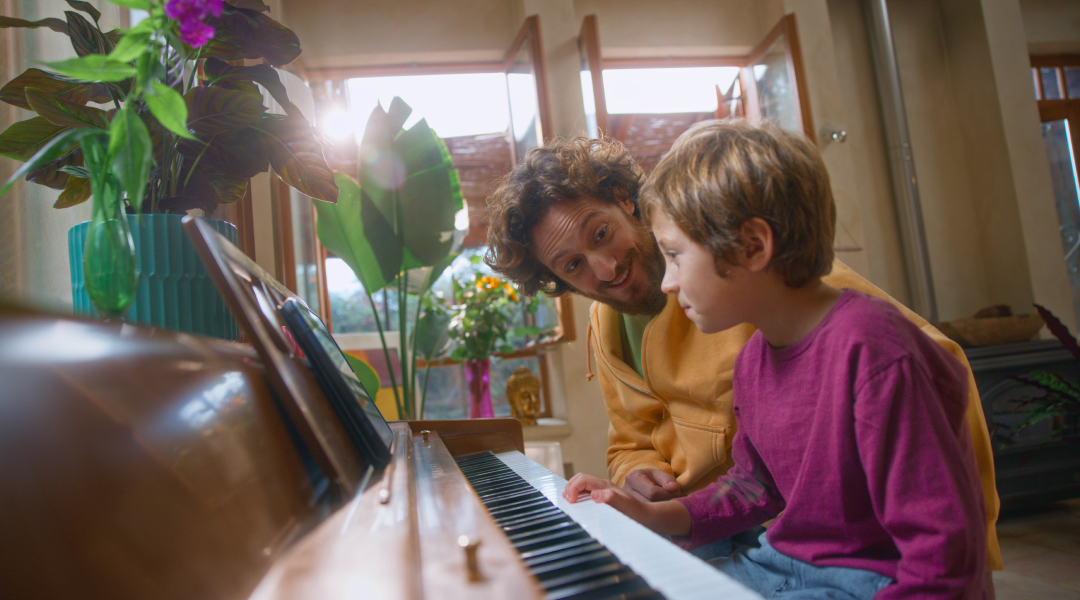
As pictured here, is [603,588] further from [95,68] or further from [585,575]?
[95,68]

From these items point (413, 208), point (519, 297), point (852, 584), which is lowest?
point (852, 584)

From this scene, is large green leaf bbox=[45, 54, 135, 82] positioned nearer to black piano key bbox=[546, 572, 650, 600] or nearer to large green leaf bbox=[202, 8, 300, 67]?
large green leaf bbox=[202, 8, 300, 67]

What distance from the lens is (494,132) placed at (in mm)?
3822

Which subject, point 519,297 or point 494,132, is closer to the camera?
point 519,297

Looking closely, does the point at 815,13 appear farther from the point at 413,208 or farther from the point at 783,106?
the point at 413,208

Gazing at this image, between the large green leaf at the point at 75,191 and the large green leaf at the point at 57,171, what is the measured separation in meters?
0.01

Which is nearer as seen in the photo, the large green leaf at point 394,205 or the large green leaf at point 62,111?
the large green leaf at point 62,111

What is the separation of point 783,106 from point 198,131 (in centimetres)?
332

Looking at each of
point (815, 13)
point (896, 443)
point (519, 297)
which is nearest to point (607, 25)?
point (815, 13)

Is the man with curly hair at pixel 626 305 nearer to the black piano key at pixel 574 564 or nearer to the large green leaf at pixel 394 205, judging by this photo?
the black piano key at pixel 574 564

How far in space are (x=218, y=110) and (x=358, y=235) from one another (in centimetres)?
154

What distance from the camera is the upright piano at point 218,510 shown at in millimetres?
342

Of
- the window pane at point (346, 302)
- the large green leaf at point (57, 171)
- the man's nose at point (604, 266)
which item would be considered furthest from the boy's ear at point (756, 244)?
the window pane at point (346, 302)

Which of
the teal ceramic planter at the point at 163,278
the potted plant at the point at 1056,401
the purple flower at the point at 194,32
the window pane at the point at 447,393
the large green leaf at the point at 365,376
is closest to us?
the purple flower at the point at 194,32
